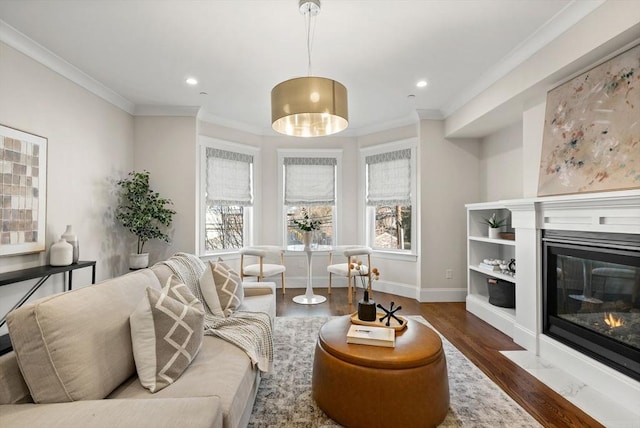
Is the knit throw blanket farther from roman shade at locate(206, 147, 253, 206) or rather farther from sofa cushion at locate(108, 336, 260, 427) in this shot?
roman shade at locate(206, 147, 253, 206)

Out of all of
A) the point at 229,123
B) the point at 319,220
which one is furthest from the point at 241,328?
the point at 229,123

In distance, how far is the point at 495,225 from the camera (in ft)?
12.3

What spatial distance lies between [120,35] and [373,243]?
4267mm

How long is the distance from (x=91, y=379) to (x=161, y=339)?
28 centimetres

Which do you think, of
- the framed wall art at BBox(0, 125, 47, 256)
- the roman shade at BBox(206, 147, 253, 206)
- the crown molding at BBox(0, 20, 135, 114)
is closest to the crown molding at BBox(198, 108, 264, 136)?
the roman shade at BBox(206, 147, 253, 206)

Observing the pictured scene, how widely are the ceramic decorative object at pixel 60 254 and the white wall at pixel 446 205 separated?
418 centimetres

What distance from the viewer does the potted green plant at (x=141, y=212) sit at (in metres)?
3.87

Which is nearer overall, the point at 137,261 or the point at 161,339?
the point at 161,339

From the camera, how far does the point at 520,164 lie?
12.2ft

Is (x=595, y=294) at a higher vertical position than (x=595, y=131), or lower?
lower

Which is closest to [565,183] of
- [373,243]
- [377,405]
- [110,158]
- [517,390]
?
[517,390]

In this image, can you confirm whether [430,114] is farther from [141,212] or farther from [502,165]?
[141,212]

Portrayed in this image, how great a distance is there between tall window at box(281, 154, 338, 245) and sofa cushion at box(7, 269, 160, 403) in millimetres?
4070

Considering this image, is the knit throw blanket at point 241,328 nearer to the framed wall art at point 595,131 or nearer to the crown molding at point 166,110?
the crown molding at point 166,110
